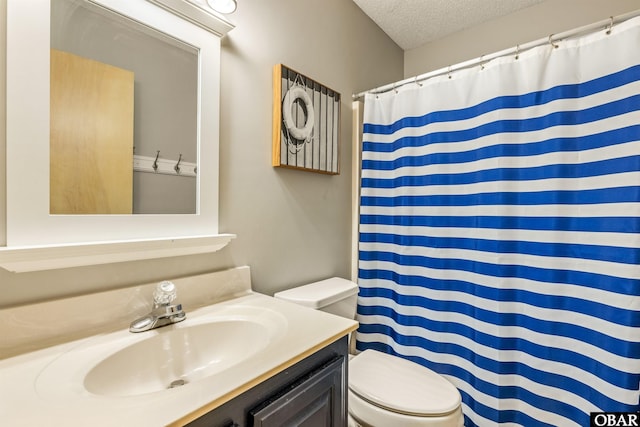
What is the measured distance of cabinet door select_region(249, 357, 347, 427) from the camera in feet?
2.11

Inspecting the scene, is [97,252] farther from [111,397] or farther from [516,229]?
[516,229]

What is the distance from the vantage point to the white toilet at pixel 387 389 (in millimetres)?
1048

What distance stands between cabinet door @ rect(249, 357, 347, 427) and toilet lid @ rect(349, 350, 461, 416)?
31cm

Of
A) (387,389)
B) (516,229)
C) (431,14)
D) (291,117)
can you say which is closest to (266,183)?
(291,117)

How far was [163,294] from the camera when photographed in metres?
0.85

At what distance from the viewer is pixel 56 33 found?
74 centimetres

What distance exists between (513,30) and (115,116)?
88.9 inches

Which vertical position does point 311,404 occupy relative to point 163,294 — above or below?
below

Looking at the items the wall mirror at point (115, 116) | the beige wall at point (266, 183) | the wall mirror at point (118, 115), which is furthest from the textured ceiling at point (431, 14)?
the wall mirror at point (118, 115)

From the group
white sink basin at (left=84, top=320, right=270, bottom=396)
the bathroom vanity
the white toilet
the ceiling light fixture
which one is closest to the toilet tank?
the white toilet

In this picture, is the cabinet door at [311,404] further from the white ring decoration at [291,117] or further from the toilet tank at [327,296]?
the white ring decoration at [291,117]

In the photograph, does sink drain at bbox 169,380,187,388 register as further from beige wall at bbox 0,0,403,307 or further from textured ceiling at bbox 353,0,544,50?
textured ceiling at bbox 353,0,544,50

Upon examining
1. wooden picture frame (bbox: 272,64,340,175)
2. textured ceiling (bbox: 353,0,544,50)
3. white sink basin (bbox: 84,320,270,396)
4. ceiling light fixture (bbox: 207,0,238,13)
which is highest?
textured ceiling (bbox: 353,0,544,50)

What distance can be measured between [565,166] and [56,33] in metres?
1.75
